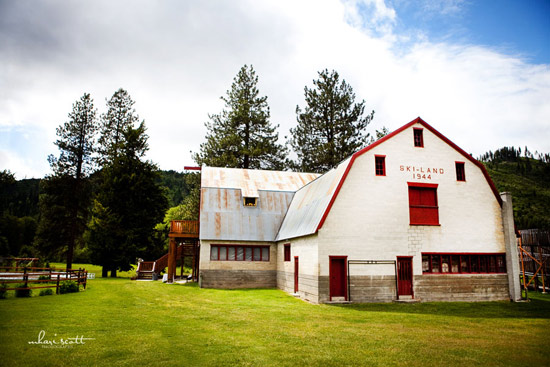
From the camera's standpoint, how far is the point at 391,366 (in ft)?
25.1

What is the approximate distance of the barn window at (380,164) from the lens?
19.3 metres

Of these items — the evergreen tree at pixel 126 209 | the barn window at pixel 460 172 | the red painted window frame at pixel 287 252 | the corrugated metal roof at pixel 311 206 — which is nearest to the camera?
the corrugated metal roof at pixel 311 206

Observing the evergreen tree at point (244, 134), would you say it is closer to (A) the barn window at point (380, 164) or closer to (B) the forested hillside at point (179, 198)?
(B) the forested hillside at point (179, 198)

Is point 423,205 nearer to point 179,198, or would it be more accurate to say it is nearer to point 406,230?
point 406,230

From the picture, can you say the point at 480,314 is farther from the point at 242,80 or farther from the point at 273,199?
the point at 242,80

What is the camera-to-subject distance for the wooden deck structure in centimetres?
2764

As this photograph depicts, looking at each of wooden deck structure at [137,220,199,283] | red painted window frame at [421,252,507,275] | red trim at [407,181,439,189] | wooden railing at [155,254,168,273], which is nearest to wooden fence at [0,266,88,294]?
wooden deck structure at [137,220,199,283]

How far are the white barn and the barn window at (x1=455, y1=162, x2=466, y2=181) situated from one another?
58 mm

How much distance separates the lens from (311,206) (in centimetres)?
2127

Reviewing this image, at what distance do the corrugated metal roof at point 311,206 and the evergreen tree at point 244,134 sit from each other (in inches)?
679

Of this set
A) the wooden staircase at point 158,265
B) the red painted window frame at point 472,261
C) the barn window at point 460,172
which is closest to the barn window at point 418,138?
the barn window at point 460,172

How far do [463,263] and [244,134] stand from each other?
30411mm

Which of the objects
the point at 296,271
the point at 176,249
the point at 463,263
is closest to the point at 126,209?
the point at 176,249

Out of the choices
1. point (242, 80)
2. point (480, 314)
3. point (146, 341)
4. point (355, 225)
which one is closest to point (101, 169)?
point (242, 80)
